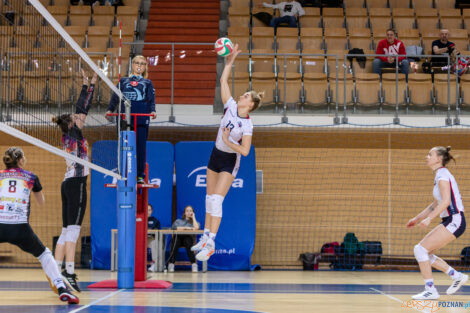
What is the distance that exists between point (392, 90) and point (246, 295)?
6.92m

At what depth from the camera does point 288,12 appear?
16016mm

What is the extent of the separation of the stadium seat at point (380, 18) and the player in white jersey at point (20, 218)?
36.1ft

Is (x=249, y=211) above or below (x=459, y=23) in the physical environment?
below

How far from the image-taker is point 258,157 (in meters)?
14.9

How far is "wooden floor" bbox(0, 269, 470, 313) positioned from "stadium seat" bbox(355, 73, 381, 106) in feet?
11.9

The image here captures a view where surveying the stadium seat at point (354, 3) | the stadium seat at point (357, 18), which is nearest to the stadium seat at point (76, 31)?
the stadium seat at point (357, 18)

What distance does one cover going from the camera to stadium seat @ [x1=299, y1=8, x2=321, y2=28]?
1619 centimetres

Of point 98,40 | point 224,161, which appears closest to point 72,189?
point 224,161

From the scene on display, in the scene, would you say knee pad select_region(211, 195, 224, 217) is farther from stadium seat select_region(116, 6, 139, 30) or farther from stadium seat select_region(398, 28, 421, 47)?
stadium seat select_region(116, 6, 139, 30)

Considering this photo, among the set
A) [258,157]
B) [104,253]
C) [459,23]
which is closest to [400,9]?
[459,23]

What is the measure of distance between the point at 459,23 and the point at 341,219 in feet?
19.0

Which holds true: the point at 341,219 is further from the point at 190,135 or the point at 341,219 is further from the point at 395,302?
the point at 395,302

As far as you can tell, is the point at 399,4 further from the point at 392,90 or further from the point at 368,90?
the point at 368,90

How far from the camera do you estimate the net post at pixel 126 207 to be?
8.43 meters
